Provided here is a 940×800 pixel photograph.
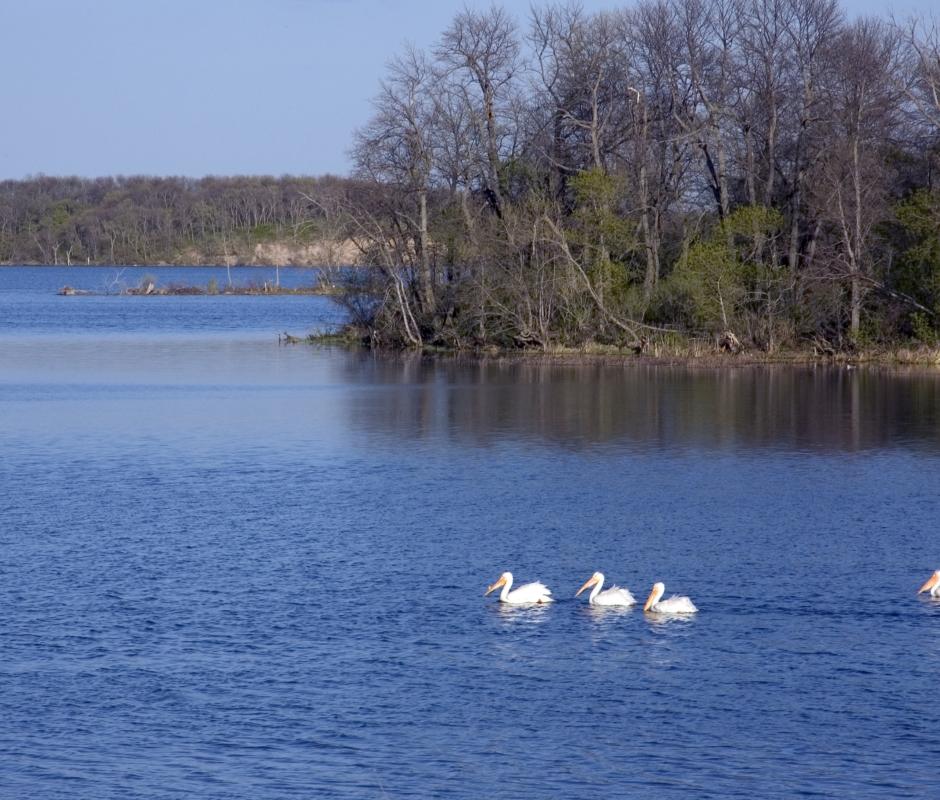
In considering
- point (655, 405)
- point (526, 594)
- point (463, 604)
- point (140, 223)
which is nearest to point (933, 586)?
point (526, 594)

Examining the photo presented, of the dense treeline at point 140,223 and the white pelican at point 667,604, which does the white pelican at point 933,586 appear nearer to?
the white pelican at point 667,604

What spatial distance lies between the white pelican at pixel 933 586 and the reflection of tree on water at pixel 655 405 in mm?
13171

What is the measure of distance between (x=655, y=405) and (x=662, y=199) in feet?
64.1

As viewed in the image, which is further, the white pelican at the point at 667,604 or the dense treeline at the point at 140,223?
the dense treeline at the point at 140,223

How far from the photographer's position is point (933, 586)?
18.8 meters

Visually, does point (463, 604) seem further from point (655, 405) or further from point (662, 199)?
point (662, 199)

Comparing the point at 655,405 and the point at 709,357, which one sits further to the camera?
the point at 709,357

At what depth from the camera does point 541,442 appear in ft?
109

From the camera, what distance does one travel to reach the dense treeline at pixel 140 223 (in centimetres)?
17138

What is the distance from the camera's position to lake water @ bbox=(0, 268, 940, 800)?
13.2 m

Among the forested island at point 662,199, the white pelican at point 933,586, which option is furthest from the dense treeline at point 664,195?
the white pelican at point 933,586

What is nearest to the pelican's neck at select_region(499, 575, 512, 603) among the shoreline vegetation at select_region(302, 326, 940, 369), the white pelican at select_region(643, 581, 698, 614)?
the white pelican at select_region(643, 581, 698, 614)

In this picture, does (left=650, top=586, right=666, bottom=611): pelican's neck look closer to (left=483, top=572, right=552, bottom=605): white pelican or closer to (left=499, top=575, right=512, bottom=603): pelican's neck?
(left=483, top=572, right=552, bottom=605): white pelican

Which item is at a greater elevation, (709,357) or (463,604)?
(709,357)
